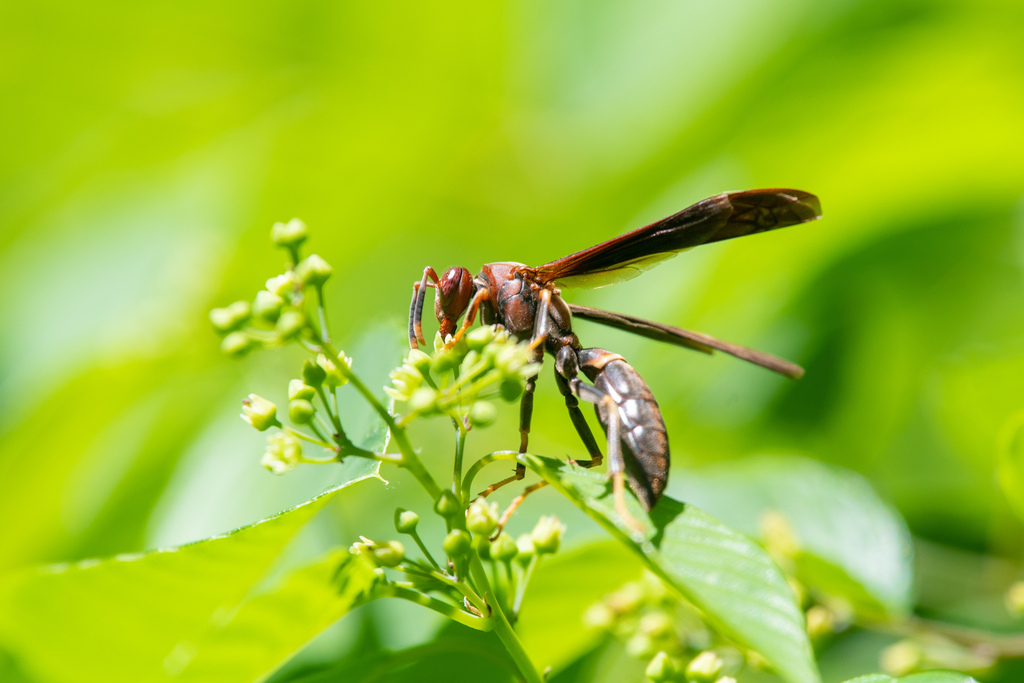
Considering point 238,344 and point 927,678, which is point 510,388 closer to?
point 238,344

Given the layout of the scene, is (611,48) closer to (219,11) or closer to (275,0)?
(275,0)

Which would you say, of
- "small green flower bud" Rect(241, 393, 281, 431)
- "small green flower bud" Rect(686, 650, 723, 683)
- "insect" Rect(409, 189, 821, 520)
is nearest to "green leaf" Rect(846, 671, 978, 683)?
"small green flower bud" Rect(686, 650, 723, 683)

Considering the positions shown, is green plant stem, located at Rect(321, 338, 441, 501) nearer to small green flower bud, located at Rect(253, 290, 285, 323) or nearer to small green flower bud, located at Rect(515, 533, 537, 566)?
small green flower bud, located at Rect(253, 290, 285, 323)

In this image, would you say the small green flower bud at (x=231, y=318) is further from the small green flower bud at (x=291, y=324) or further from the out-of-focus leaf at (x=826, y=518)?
the out-of-focus leaf at (x=826, y=518)

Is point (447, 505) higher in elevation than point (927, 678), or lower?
higher

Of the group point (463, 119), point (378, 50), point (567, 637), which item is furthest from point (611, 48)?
point (567, 637)

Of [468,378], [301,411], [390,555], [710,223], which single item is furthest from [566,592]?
[710,223]

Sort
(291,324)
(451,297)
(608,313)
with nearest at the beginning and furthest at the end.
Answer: (291,324) → (451,297) → (608,313)
